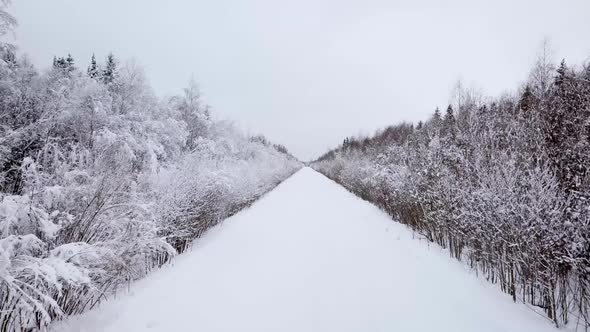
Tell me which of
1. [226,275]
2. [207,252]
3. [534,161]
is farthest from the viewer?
[207,252]

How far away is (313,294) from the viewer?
4.03 m

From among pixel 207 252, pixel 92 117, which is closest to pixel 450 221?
pixel 207 252

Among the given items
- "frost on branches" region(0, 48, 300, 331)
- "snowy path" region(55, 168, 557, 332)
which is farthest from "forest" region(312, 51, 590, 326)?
"frost on branches" region(0, 48, 300, 331)

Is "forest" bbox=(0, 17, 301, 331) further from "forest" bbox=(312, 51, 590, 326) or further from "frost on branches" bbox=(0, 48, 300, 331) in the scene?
"forest" bbox=(312, 51, 590, 326)

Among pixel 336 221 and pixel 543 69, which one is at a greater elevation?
pixel 543 69

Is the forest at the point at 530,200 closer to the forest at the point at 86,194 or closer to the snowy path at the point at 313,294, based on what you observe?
the snowy path at the point at 313,294

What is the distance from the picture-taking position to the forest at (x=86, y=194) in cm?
233

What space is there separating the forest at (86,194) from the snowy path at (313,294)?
1.96 ft

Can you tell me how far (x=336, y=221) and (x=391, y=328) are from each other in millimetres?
5991

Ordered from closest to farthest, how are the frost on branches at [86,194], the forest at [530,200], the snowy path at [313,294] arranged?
1. the frost on branches at [86,194]
2. the forest at [530,200]
3. the snowy path at [313,294]

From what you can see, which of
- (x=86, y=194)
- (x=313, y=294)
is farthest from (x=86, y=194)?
(x=313, y=294)

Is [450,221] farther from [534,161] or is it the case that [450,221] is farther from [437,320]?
[437,320]

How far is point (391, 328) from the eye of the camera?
10.5 feet

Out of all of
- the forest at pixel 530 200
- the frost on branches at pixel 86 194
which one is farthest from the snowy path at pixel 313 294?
the frost on branches at pixel 86 194
